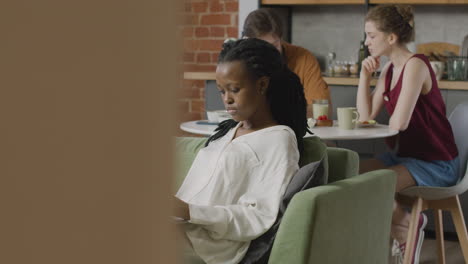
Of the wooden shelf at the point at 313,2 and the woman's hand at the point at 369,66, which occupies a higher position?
the wooden shelf at the point at 313,2

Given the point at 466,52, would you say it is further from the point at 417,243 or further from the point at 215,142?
the point at 215,142

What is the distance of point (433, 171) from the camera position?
3.03 meters

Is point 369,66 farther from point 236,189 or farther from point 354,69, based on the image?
point 236,189

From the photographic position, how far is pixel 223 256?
6.01ft

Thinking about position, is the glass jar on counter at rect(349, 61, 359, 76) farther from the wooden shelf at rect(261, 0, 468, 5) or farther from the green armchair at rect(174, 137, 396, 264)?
the green armchair at rect(174, 137, 396, 264)

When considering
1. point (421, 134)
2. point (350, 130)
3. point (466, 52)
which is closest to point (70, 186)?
point (350, 130)

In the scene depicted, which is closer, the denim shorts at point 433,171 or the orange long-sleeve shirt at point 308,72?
the denim shorts at point 433,171

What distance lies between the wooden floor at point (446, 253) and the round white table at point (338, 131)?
0.80 metres

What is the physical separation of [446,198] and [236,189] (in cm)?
137

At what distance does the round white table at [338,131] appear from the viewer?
2.78 m

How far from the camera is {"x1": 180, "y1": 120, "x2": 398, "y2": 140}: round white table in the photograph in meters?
2.78

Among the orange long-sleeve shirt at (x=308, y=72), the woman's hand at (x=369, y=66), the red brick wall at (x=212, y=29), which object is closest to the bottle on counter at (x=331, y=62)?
the red brick wall at (x=212, y=29)

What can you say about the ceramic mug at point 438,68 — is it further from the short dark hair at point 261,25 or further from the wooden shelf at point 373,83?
the short dark hair at point 261,25

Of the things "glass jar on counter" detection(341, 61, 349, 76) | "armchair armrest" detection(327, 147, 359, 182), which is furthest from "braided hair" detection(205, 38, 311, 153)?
"glass jar on counter" detection(341, 61, 349, 76)
